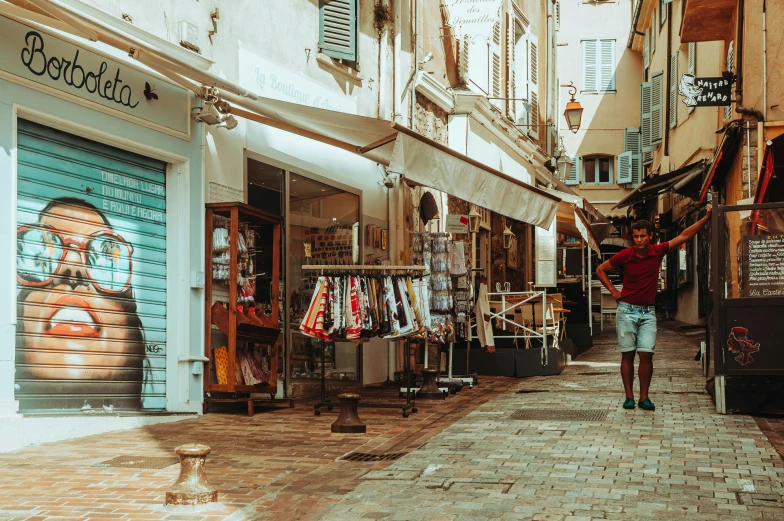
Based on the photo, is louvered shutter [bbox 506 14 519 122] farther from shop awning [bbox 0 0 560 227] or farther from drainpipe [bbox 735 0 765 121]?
shop awning [bbox 0 0 560 227]

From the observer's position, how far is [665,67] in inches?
1080

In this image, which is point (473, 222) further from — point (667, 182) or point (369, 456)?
point (369, 456)

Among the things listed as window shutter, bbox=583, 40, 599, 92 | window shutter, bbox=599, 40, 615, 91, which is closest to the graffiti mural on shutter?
window shutter, bbox=583, 40, 599, 92

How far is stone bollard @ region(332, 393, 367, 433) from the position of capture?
317 inches

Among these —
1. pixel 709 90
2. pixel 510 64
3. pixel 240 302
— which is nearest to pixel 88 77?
pixel 240 302

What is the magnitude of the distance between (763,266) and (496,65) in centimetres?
1149

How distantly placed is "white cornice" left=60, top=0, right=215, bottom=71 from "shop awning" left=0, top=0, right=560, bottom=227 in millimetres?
69

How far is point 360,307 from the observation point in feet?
30.2

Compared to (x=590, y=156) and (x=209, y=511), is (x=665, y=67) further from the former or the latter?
(x=209, y=511)

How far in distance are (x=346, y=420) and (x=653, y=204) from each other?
26.7 metres

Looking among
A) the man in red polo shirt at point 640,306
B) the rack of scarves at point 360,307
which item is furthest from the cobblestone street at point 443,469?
the rack of scarves at point 360,307

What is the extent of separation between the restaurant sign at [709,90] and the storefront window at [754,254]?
6.97m

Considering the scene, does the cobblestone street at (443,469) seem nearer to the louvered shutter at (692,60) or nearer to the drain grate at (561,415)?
the drain grate at (561,415)

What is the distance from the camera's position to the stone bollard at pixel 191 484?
5.05 m
